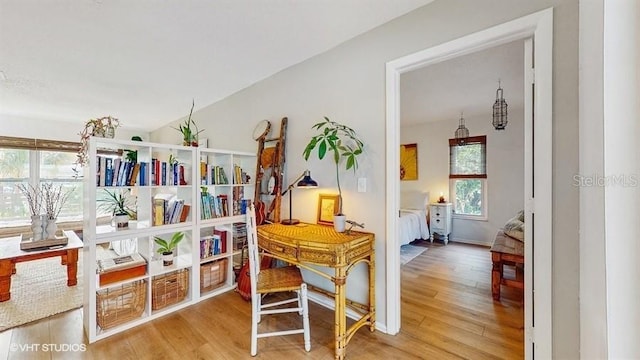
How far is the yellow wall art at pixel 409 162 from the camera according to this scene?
5.49 m

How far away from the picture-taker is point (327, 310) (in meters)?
2.40

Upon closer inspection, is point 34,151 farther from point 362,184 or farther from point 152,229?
point 362,184

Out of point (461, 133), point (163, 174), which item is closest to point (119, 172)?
point (163, 174)

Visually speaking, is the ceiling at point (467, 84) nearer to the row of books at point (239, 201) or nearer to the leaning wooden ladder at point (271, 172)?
the leaning wooden ladder at point (271, 172)

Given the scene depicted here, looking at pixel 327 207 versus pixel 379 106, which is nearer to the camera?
pixel 379 106

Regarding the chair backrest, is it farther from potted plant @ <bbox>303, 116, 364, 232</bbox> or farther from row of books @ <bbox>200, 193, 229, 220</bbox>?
row of books @ <bbox>200, 193, 229, 220</bbox>

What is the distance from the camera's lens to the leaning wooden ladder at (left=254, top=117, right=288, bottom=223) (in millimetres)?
2830

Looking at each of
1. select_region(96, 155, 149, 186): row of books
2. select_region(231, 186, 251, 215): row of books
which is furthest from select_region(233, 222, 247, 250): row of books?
select_region(96, 155, 149, 186): row of books

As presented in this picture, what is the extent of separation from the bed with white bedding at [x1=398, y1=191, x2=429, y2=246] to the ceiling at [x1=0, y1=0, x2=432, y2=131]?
3.04m

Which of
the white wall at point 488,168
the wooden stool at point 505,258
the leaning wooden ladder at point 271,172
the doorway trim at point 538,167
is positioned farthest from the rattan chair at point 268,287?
the white wall at point 488,168

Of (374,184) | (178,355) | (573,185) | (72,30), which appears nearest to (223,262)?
(178,355)

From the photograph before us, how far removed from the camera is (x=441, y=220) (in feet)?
16.0

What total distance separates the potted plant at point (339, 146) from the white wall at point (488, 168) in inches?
142

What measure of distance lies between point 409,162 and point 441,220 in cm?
140
